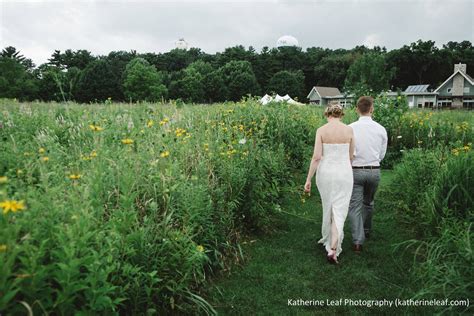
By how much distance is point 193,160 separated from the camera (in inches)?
181

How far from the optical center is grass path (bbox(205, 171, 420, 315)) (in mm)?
3564

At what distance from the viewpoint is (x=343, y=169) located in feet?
15.4

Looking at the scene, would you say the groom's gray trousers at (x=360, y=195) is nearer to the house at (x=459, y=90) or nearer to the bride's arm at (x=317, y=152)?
the bride's arm at (x=317, y=152)

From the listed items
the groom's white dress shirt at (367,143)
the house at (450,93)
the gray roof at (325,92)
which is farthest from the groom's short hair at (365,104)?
the gray roof at (325,92)

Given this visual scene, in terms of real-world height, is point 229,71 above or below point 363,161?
above

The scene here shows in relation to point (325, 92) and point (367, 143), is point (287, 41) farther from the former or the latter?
point (367, 143)

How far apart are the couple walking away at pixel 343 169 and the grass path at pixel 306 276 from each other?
0.25m

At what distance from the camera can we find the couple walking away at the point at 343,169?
184 inches

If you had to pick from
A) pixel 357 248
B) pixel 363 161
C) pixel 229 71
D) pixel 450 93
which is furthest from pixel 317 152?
pixel 229 71

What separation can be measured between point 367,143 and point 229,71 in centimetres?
6239

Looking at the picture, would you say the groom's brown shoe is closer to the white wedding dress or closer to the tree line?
the white wedding dress

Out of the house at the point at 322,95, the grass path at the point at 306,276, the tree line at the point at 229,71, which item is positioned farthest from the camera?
the house at the point at 322,95

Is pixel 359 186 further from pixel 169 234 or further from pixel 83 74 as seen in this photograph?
pixel 83 74

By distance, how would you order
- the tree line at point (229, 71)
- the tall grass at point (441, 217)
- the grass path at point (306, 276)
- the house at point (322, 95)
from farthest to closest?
1. the house at point (322, 95)
2. the tree line at point (229, 71)
3. the grass path at point (306, 276)
4. the tall grass at point (441, 217)
